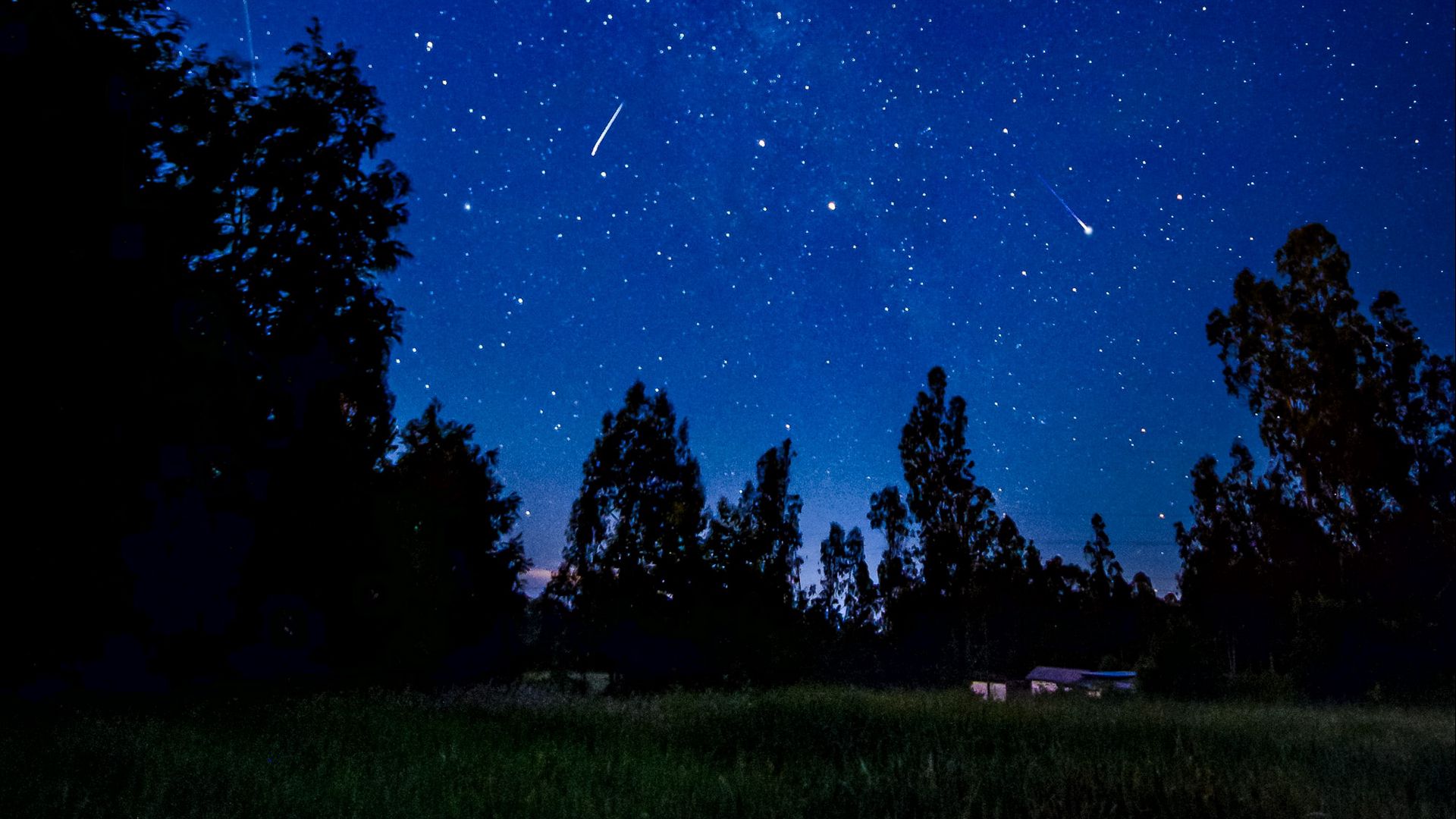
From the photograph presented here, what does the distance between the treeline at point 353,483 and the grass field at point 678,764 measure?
2593 mm

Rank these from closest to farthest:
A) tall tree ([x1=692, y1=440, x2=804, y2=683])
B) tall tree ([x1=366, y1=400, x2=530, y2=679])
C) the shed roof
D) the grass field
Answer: the grass field < tall tree ([x1=366, y1=400, x2=530, y2=679]) < tall tree ([x1=692, y1=440, x2=804, y2=683]) < the shed roof

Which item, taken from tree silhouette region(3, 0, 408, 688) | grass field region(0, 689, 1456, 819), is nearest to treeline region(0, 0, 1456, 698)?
tree silhouette region(3, 0, 408, 688)

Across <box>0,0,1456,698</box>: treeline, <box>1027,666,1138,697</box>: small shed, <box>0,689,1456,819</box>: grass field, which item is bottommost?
<box>1027,666,1138,697</box>: small shed

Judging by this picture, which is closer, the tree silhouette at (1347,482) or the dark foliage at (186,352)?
the dark foliage at (186,352)

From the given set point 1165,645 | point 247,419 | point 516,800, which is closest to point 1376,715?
point 1165,645

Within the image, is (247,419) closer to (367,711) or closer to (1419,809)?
(367,711)

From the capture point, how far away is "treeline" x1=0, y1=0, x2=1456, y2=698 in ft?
31.6

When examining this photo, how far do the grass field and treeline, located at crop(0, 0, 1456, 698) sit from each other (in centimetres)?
259

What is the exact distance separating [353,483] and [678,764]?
915 centimetres

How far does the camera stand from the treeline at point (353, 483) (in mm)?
9641

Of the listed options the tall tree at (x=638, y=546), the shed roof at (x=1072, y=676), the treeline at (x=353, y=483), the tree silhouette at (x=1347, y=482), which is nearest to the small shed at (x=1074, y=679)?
the shed roof at (x=1072, y=676)

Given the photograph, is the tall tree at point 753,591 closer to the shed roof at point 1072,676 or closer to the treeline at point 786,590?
the treeline at point 786,590

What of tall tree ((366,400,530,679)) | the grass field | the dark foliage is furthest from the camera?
tall tree ((366,400,530,679))

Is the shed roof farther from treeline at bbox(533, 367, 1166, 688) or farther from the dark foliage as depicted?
the dark foliage
